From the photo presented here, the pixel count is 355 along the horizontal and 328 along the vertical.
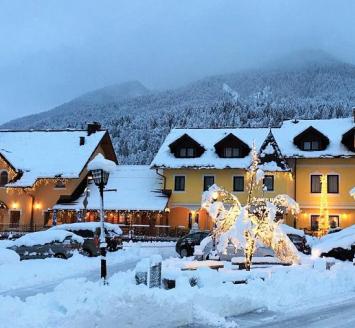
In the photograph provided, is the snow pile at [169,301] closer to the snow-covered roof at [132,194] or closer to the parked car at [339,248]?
the parked car at [339,248]

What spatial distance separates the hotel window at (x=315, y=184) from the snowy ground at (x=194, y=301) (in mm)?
26329

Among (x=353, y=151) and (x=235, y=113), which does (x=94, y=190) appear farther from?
(x=235, y=113)

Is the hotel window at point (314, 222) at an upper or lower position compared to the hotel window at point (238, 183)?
lower

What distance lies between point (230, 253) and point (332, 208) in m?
22.9

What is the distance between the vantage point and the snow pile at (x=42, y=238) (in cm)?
2553

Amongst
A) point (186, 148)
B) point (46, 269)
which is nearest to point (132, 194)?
point (186, 148)

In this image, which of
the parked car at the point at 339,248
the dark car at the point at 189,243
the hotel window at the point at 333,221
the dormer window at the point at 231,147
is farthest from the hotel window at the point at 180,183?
the parked car at the point at 339,248

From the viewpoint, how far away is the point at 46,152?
169 feet

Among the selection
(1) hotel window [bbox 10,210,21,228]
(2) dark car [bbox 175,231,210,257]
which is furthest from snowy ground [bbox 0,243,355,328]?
(1) hotel window [bbox 10,210,21,228]

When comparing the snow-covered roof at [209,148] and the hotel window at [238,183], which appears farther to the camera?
the hotel window at [238,183]

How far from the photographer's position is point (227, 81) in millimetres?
156500

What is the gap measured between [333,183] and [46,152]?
24.9 m

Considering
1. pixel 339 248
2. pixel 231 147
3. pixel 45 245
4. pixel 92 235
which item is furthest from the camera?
pixel 231 147

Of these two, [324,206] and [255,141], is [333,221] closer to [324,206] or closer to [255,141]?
[324,206]
